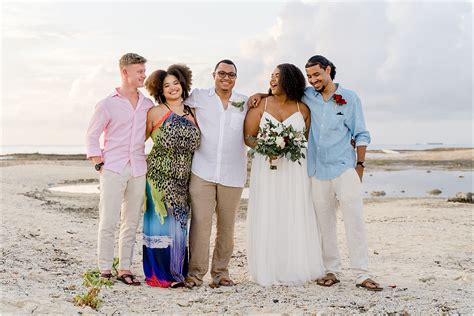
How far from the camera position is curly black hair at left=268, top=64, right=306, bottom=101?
19.7 ft

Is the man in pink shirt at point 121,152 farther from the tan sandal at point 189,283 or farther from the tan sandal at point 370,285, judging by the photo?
the tan sandal at point 370,285

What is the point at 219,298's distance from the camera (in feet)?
18.5

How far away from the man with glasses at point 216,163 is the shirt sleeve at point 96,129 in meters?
0.95

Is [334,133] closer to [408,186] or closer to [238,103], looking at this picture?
[238,103]

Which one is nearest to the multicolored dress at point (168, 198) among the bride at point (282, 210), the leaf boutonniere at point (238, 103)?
the leaf boutonniere at point (238, 103)

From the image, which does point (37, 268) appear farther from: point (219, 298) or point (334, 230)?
point (334, 230)

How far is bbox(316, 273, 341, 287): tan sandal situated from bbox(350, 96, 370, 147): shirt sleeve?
5.03 feet

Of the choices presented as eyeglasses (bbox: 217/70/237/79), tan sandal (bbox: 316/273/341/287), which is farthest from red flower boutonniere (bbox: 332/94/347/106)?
tan sandal (bbox: 316/273/341/287)

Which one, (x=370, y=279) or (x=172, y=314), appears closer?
(x=172, y=314)

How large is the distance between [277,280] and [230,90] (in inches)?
87.6

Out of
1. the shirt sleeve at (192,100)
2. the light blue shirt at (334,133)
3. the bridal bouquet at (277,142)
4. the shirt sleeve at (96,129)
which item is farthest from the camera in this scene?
the shirt sleeve at (192,100)

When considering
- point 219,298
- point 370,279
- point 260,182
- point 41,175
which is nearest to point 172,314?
point 219,298

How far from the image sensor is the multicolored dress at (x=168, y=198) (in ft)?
19.3

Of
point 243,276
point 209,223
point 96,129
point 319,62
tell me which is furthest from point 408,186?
point 96,129
